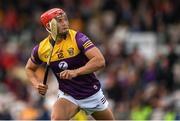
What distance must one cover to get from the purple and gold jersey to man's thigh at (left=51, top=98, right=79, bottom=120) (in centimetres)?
12

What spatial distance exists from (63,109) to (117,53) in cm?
724

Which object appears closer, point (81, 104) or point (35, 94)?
point (81, 104)

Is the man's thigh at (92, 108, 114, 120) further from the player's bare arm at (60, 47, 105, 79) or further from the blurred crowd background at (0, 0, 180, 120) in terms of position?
the blurred crowd background at (0, 0, 180, 120)

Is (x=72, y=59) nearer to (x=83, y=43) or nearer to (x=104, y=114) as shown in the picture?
(x=83, y=43)

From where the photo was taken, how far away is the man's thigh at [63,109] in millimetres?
11562

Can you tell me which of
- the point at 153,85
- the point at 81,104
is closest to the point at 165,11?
the point at 153,85

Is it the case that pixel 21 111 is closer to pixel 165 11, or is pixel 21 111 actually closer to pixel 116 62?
pixel 116 62

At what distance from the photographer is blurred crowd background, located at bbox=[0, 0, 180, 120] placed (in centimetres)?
1697

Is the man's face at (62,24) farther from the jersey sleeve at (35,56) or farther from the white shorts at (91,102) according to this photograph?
the white shorts at (91,102)

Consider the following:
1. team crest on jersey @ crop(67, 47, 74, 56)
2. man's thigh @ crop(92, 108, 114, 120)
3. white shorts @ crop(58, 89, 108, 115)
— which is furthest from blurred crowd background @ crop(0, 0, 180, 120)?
team crest on jersey @ crop(67, 47, 74, 56)

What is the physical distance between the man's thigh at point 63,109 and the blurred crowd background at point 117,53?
12.3 ft

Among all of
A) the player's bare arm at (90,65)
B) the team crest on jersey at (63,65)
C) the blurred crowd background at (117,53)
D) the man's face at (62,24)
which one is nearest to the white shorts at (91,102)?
the team crest on jersey at (63,65)

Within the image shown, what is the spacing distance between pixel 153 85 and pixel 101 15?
3755mm

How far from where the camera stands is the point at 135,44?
63.0 ft
